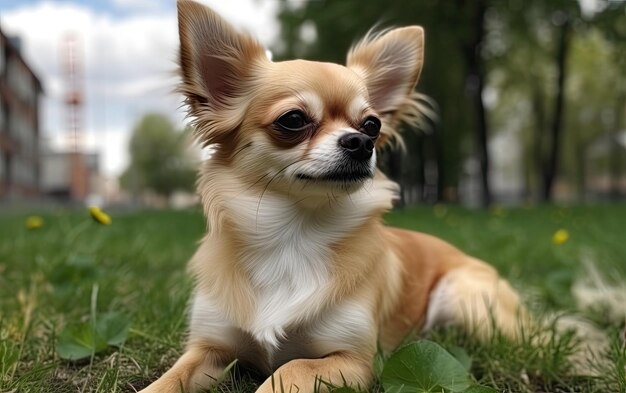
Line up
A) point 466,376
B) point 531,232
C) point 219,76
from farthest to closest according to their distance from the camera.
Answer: point 531,232
point 219,76
point 466,376

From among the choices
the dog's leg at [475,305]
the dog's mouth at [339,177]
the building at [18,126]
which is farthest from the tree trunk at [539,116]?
the building at [18,126]

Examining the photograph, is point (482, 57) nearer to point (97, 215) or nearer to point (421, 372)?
point (97, 215)

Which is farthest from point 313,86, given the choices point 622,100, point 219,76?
point 622,100

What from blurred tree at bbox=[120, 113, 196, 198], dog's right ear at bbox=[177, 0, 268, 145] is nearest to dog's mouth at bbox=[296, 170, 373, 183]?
dog's right ear at bbox=[177, 0, 268, 145]

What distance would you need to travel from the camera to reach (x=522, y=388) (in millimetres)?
2242

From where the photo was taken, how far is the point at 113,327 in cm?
256

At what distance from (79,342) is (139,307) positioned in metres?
0.61

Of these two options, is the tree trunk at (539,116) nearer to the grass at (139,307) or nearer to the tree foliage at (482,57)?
the tree foliage at (482,57)

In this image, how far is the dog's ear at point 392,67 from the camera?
104 inches

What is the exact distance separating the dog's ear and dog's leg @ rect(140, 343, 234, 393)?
115cm

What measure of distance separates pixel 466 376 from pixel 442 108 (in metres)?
21.7

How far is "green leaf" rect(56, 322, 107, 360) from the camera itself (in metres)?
2.37

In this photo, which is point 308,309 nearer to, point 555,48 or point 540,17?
point 540,17

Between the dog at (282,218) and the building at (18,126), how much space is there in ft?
98.9
